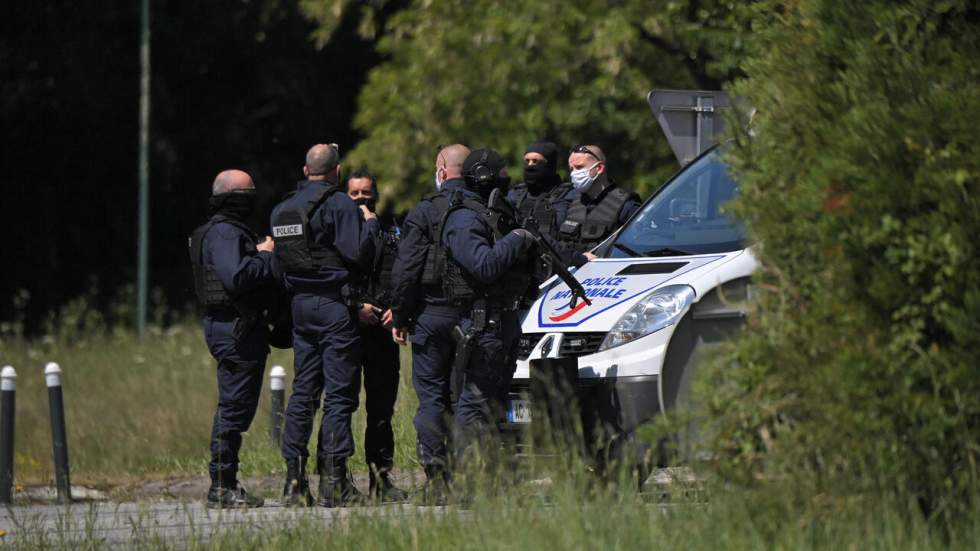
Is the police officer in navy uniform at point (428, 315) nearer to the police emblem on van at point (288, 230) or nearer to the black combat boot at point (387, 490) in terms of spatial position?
the black combat boot at point (387, 490)

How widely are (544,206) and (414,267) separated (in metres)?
2.31

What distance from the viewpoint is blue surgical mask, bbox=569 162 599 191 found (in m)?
10.2

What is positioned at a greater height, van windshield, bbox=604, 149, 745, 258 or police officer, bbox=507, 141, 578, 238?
police officer, bbox=507, 141, 578, 238

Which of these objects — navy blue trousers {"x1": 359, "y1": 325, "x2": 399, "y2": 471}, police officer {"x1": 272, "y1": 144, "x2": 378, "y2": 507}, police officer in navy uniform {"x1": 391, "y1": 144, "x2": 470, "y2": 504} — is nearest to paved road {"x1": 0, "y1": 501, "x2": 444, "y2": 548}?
police officer in navy uniform {"x1": 391, "y1": 144, "x2": 470, "y2": 504}

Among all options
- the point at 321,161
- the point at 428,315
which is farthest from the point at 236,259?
the point at 428,315

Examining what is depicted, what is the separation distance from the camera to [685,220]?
882cm

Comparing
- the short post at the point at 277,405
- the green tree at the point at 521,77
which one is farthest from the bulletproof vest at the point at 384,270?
the green tree at the point at 521,77

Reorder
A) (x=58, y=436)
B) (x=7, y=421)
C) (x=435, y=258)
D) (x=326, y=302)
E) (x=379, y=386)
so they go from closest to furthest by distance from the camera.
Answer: (x=435, y=258) → (x=326, y=302) → (x=379, y=386) → (x=58, y=436) → (x=7, y=421)

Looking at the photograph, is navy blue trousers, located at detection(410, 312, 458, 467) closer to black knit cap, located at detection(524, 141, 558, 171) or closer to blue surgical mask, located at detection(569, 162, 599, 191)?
blue surgical mask, located at detection(569, 162, 599, 191)

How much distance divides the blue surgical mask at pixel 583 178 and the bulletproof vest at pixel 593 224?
14 cm

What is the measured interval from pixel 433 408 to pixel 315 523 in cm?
182

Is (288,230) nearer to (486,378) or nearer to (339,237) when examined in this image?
(339,237)

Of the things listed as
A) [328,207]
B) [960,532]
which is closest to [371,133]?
[328,207]

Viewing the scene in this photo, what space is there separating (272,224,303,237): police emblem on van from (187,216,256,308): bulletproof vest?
36 cm
